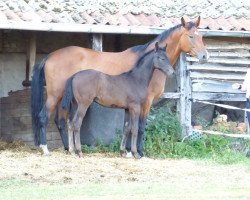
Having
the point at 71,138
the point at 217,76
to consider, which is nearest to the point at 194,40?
the point at 217,76

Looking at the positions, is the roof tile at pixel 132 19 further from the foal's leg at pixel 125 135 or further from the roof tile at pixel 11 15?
the roof tile at pixel 11 15

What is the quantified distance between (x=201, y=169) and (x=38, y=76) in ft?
11.7

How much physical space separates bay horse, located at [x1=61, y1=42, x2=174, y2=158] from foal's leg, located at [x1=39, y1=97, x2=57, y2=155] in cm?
35

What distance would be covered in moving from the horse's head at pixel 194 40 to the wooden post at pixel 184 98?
3.45 feet

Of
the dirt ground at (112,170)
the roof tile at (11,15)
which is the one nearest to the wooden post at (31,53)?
the roof tile at (11,15)

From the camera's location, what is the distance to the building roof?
44.9 feet

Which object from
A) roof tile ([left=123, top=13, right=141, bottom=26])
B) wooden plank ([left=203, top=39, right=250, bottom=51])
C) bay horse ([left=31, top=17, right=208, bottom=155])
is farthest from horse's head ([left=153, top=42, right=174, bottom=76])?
wooden plank ([left=203, top=39, right=250, bottom=51])

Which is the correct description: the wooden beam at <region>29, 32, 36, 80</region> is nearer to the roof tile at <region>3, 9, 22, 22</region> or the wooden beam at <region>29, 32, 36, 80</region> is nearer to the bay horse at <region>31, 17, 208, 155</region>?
the bay horse at <region>31, 17, 208, 155</region>

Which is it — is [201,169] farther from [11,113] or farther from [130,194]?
[11,113]

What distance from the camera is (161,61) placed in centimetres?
1352

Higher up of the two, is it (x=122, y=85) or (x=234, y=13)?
(x=234, y=13)

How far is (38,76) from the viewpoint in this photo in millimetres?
13930

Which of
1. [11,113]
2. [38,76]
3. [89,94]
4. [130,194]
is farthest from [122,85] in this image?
[130,194]

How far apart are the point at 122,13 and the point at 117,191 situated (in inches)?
222
